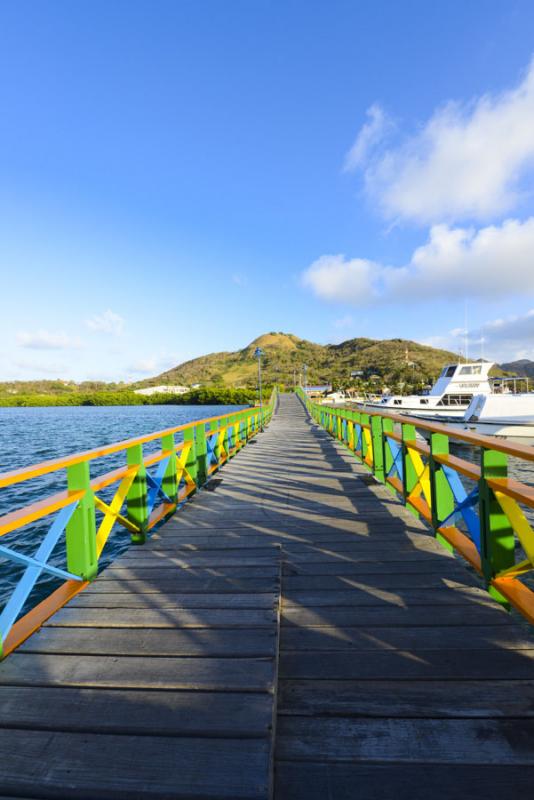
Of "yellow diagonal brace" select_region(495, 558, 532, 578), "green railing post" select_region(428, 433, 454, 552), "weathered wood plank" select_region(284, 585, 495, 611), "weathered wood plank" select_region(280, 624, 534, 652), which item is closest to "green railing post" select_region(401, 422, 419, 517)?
"green railing post" select_region(428, 433, 454, 552)

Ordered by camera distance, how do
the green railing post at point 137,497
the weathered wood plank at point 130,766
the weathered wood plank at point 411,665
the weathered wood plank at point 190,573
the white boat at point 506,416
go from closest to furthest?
the weathered wood plank at point 130,766 → the weathered wood plank at point 411,665 → the weathered wood plank at point 190,573 → the green railing post at point 137,497 → the white boat at point 506,416

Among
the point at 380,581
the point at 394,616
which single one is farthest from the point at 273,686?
the point at 380,581

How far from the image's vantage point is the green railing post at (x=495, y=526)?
2502mm

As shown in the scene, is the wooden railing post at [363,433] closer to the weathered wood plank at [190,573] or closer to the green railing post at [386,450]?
the green railing post at [386,450]

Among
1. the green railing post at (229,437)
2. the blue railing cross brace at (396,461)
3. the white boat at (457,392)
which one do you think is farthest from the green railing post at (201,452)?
the white boat at (457,392)

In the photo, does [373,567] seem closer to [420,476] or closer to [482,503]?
→ [482,503]

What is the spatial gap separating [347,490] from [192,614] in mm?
3856

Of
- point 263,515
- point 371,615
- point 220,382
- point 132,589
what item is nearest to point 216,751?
point 371,615

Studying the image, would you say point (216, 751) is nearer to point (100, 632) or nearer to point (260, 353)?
point (100, 632)

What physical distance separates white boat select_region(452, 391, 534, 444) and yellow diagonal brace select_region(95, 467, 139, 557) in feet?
63.4

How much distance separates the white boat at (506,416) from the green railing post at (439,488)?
57.5ft

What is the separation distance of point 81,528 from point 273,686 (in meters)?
1.87

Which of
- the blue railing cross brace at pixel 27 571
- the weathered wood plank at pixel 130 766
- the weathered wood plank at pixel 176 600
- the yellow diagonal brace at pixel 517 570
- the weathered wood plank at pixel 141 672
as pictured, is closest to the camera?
the weathered wood plank at pixel 130 766

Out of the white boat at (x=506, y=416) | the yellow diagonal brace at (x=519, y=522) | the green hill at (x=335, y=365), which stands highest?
the green hill at (x=335, y=365)
